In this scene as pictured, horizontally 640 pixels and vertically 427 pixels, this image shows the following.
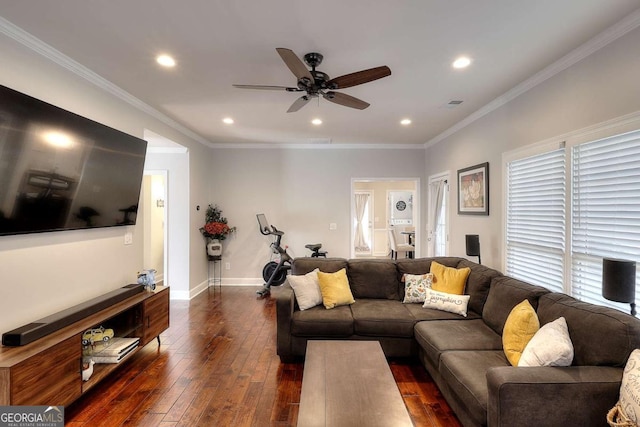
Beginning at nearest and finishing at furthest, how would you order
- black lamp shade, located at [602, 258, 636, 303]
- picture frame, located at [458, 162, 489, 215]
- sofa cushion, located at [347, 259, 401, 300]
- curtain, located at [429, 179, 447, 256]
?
1. black lamp shade, located at [602, 258, 636, 303]
2. sofa cushion, located at [347, 259, 401, 300]
3. picture frame, located at [458, 162, 489, 215]
4. curtain, located at [429, 179, 447, 256]

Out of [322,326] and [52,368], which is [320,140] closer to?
[322,326]

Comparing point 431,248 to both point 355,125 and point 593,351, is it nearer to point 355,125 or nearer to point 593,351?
point 355,125

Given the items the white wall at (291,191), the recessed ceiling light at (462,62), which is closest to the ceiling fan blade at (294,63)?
the recessed ceiling light at (462,62)

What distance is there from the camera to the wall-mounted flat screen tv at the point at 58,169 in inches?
79.7

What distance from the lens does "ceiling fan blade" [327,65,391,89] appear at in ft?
7.18

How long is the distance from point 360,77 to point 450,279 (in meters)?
2.22

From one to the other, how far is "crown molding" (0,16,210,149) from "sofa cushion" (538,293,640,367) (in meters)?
4.21

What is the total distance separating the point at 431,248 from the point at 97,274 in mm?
5137

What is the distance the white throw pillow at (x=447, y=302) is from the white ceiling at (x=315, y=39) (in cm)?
215

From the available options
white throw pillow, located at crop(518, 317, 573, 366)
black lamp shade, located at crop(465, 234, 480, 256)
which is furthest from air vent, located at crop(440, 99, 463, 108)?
white throw pillow, located at crop(518, 317, 573, 366)

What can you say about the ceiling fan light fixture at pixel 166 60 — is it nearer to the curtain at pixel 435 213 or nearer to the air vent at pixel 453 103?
the air vent at pixel 453 103

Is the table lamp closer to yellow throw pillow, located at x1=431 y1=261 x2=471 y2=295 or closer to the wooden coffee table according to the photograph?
yellow throw pillow, located at x1=431 y1=261 x2=471 y2=295

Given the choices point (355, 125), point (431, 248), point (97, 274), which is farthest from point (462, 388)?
point (431, 248)

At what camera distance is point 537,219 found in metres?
2.99
